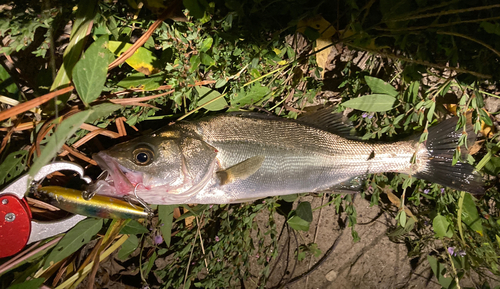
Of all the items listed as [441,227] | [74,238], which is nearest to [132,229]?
[74,238]

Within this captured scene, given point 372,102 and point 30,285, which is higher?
point 372,102

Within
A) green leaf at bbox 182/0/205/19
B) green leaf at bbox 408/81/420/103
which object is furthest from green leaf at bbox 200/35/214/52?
green leaf at bbox 408/81/420/103

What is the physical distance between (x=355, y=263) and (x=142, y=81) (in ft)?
7.71

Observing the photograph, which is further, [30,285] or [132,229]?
[132,229]

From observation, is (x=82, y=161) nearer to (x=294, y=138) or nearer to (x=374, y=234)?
(x=294, y=138)

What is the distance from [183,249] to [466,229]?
2.20 m

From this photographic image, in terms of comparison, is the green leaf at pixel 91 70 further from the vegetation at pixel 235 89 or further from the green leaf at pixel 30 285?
the green leaf at pixel 30 285

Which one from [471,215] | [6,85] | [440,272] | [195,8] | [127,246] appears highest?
[195,8]

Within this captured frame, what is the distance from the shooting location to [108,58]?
4.28 feet

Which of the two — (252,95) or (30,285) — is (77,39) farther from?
(30,285)

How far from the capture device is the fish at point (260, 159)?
149 centimetres

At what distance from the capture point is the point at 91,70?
4.22ft

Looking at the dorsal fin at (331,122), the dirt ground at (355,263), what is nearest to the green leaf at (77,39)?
the dorsal fin at (331,122)

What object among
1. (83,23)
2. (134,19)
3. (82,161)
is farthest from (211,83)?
(82,161)
